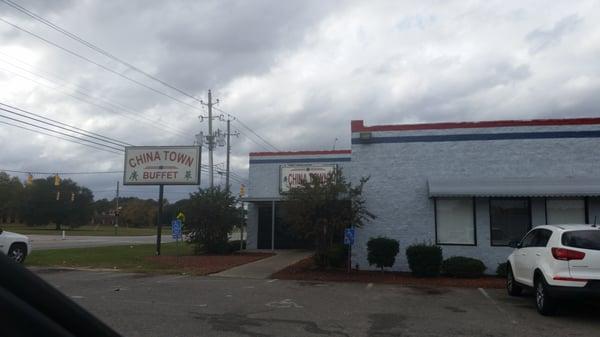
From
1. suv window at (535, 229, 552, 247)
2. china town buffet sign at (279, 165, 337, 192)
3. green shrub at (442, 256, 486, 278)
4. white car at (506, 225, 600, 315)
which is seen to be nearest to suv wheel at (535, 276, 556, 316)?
white car at (506, 225, 600, 315)

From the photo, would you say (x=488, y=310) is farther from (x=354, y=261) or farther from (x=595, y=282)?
(x=354, y=261)

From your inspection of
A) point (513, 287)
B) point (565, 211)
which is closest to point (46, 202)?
point (565, 211)

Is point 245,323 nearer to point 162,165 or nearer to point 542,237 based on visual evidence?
point 542,237

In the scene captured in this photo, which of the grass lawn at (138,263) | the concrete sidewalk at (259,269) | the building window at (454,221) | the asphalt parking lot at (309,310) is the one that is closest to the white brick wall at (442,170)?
the building window at (454,221)

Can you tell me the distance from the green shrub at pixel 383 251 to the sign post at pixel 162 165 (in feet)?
37.8

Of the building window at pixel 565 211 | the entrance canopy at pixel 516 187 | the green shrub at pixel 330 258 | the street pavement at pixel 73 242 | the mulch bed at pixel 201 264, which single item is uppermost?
the entrance canopy at pixel 516 187

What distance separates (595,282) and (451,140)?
368 inches

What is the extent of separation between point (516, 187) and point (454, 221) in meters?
2.31

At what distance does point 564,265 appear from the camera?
9805 mm

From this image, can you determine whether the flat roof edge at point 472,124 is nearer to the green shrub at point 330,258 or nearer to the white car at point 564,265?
the green shrub at point 330,258

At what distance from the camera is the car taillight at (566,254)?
970 cm

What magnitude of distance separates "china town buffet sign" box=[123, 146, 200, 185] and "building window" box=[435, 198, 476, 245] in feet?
40.8

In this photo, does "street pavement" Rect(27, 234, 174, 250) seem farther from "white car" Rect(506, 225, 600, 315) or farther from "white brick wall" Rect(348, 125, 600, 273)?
"white car" Rect(506, 225, 600, 315)

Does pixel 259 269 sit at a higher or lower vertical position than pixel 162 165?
lower
